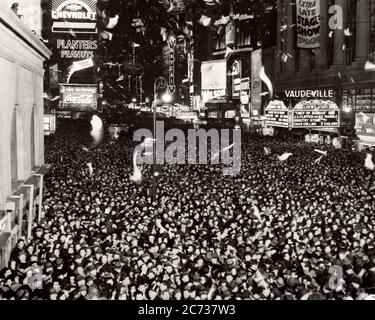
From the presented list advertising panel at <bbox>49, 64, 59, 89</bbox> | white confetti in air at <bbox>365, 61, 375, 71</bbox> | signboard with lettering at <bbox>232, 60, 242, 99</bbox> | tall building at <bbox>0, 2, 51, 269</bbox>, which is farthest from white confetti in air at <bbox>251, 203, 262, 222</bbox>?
signboard with lettering at <bbox>232, 60, 242, 99</bbox>

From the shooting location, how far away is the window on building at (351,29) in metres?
48.3

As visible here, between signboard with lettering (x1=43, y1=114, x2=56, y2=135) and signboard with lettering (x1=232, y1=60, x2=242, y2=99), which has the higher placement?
signboard with lettering (x1=232, y1=60, x2=242, y2=99)

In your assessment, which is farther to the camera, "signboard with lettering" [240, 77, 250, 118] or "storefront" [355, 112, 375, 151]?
"signboard with lettering" [240, 77, 250, 118]

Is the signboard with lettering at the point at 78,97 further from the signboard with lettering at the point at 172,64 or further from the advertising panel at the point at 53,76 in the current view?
the signboard with lettering at the point at 172,64

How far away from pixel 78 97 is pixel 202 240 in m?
43.5

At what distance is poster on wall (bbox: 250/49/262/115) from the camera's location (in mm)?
73625

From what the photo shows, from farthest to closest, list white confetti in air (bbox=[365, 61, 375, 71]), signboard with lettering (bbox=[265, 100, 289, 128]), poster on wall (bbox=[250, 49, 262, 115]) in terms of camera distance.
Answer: poster on wall (bbox=[250, 49, 262, 115]), white confetti in air (bbox=[365, 61, 375, 71]), signboard with lettering (bbox=[265, 100, 289, 128])

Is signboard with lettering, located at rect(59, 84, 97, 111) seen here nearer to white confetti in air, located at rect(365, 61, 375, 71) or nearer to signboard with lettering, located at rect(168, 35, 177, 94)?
white confetti in air, located at rect(365, 61, 375, 71)

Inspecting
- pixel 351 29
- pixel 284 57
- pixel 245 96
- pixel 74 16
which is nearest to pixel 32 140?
pixel 74 16

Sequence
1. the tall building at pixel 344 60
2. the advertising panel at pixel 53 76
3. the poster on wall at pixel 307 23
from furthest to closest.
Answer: the advertising panel at pixel 53 76 → the tall building at pixel 344 60 → the poster on wall at pixel 307 23

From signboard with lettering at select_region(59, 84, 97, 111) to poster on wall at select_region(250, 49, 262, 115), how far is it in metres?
25.9

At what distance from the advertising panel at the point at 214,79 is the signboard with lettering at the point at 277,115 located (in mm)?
41137

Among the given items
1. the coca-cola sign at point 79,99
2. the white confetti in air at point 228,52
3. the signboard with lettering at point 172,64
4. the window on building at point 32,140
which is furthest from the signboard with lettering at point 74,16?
the signboard with lettering at point 172,64
